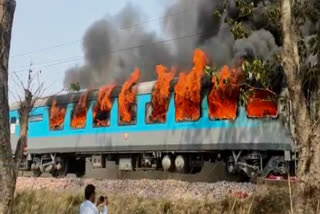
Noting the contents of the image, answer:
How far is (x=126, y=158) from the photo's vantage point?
1984 centimetres

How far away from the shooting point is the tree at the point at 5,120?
20.2 ft

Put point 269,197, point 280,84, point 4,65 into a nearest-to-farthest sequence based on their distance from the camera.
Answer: point 4,65 → point 269,197 → point 280,84

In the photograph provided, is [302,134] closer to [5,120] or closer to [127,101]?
[5,120]

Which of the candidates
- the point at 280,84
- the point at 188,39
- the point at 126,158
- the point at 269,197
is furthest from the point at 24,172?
the point at 269,197

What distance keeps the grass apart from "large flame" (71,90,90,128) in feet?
31.2

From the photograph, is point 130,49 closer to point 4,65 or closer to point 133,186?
point 133,186

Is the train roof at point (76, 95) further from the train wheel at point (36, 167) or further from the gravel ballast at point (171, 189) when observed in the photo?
the gravel ballast at point (171, 189)

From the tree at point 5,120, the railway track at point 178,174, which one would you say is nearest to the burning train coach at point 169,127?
the railway track at point 178,174

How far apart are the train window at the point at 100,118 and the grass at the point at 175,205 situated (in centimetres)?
848

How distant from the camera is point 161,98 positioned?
1786 cm

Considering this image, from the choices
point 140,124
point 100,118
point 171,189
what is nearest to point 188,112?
point 140,124

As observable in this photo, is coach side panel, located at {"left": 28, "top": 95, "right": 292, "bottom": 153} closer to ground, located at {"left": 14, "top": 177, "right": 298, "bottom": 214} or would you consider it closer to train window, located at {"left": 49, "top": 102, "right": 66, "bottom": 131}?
train window, located at {"left": 49, "top": 102, "right": 66, "bottom": 131}

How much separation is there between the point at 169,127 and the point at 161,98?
3.18 ft

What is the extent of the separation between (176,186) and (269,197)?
4.21 meters
